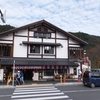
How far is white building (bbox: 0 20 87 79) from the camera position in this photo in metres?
21.1

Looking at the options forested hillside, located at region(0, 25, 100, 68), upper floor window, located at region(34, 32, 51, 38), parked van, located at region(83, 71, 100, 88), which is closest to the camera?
parked van, located at region(83, 71, 100, 88)

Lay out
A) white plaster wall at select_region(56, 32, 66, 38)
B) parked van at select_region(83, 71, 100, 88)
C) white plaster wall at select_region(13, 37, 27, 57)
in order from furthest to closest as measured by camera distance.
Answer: white plaster wall at select_region(56, 32, 66, 38) < white plaster wall at select_region(13, 37, 27, 57) < parked van at select_region(83, 71, 100, 88)

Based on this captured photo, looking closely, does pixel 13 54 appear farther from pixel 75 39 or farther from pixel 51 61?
pixel 75 39

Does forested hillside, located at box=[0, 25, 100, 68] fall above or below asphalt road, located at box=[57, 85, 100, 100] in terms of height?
above

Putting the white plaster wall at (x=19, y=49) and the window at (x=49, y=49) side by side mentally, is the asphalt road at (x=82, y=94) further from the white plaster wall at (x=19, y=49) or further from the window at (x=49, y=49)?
the white plaster wall at (x=19, y=49)

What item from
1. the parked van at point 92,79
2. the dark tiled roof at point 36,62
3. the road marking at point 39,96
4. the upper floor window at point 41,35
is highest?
the upper floor window at point 41,35

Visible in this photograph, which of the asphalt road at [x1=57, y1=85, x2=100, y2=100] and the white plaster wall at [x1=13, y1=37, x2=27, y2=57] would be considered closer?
the asphalt road at [x1=57, y1=85, x2=100, y2=100]

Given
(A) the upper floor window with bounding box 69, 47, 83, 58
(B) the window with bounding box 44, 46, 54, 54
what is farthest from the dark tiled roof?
(A) the upper floor window with bounding box 69, 47, 83, 58

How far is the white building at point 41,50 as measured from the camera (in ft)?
69.3

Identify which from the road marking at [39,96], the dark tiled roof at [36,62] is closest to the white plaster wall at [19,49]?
the dark tiled roof at [36,62]

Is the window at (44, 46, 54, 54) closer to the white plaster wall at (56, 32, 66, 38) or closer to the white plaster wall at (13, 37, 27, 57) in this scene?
the white plaster wall at (56, 32, 66, 38)

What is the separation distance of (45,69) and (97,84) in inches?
346

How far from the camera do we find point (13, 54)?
21.5m

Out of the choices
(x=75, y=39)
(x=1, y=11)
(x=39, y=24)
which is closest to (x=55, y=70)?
(x=75, y=39)
